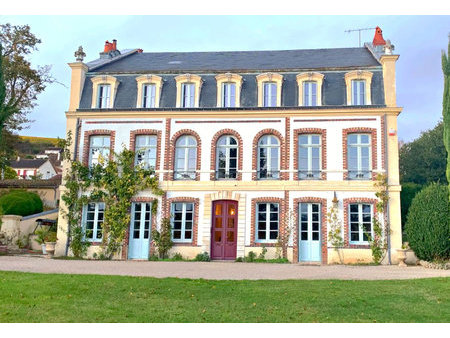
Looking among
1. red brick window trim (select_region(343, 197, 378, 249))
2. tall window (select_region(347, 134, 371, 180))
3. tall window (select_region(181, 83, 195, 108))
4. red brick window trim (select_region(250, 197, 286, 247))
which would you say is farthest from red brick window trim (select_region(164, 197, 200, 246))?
tall window (select_region(347, 134, 371, 180))

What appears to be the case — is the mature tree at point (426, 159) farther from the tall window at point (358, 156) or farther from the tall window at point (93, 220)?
the tall window at point (93, 220)

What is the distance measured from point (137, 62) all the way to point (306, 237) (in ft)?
37.6

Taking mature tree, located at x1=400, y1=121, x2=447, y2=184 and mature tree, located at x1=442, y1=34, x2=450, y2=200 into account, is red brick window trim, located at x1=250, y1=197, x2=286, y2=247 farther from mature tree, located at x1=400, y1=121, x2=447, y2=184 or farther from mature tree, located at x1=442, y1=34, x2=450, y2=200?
mature tree, located at x1=400, y1=121, x2=447, y2=184

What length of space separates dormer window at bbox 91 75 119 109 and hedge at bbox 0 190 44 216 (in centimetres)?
643

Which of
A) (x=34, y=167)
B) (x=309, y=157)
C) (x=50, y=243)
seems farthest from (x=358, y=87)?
(x=34, y=167)

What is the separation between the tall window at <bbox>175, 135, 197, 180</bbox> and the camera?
18453 millimetres

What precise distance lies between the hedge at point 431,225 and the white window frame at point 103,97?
13.1 metres

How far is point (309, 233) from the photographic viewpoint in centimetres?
1744

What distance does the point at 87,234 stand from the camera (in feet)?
59.8

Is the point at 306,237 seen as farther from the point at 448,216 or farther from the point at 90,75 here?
the point at 90,75

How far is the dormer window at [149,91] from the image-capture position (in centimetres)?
1922

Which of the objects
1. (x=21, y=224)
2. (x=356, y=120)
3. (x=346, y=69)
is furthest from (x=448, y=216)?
(x=21, y=224)

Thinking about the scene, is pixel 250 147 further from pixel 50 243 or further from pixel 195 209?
pixel 50 243

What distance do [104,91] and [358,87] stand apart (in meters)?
10.8
